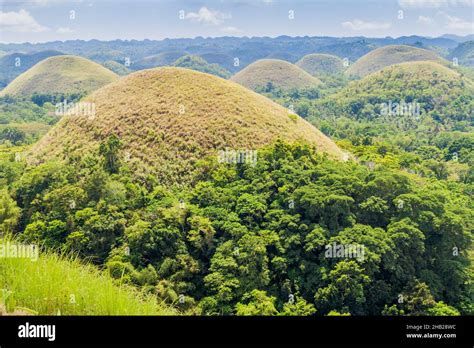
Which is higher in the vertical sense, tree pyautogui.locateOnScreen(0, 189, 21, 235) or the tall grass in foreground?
the tall grass in foreground

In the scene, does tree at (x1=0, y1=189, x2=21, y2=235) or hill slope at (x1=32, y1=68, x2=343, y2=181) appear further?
hill slope at (x1=32, y1=68, x2=343, y2=181)

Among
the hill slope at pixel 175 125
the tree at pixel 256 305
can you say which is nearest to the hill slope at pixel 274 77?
the hill slope at pixel 175 125

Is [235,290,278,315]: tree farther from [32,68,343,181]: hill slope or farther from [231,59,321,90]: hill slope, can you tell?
[231,59,321,90]: hill slope

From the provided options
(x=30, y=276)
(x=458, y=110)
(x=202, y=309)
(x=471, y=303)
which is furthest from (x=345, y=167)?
(x=458, y=110)

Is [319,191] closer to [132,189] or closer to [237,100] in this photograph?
[132,189]
